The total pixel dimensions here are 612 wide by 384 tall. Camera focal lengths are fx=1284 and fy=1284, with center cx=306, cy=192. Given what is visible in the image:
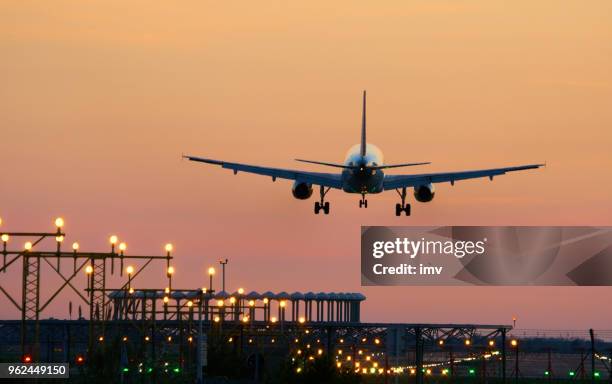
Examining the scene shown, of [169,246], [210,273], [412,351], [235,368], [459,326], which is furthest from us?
[412,351]

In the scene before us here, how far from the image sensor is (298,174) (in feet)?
380

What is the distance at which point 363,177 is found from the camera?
349 feet

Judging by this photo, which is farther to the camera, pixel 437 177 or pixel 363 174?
pixel 437 177

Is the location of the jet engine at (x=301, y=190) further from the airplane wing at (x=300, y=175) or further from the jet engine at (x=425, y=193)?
the jet engine at (x=425, y=193)

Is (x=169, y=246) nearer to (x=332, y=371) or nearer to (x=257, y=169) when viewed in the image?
(x=332, y=371)

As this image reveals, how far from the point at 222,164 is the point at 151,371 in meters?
30.9

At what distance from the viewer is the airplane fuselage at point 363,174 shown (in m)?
106

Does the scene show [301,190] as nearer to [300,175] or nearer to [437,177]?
[300,175]

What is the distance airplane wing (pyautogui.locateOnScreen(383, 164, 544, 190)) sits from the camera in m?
116

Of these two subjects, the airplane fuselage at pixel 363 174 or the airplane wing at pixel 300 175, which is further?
the airplane wing at pixel 300 175

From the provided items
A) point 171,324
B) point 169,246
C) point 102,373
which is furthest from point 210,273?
point 171,324

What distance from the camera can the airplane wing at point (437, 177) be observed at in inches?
4574

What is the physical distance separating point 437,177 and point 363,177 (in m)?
14.0

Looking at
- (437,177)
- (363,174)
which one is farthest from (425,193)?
(363,174)
